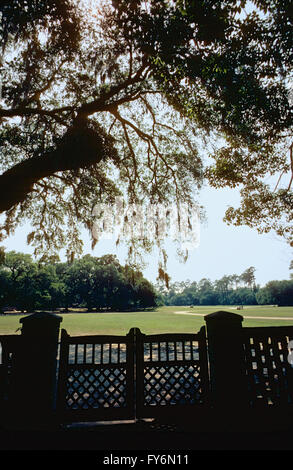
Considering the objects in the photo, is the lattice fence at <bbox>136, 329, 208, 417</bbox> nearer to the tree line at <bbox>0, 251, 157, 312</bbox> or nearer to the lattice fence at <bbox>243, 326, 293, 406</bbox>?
the lattice fence at <bbox>243, 326, 293, 406</bbox>

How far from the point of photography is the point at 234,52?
586 cm

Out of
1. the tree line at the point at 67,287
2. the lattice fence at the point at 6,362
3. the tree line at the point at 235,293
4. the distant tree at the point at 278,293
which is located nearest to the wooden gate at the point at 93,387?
the lattice fence at the point at 6,362

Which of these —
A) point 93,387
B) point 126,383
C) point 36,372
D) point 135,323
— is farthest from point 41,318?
point 135,323

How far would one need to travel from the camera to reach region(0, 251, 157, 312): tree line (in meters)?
57.4

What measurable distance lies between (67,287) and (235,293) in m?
99.6

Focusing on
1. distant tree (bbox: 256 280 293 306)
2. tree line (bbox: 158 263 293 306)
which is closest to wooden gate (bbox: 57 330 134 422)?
tree line (bbox: 158 263 293 306)

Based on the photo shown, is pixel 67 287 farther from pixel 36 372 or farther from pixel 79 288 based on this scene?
pixel 36 372

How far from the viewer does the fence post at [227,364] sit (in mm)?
4156

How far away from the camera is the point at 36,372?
4.08 m

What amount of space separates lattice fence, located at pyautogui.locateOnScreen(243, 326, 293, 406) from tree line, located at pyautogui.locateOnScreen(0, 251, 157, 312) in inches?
2210

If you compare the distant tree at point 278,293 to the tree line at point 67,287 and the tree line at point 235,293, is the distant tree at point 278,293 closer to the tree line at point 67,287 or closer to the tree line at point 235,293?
the tree line at point 235,293

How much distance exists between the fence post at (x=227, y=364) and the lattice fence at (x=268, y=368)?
0.53 feet
